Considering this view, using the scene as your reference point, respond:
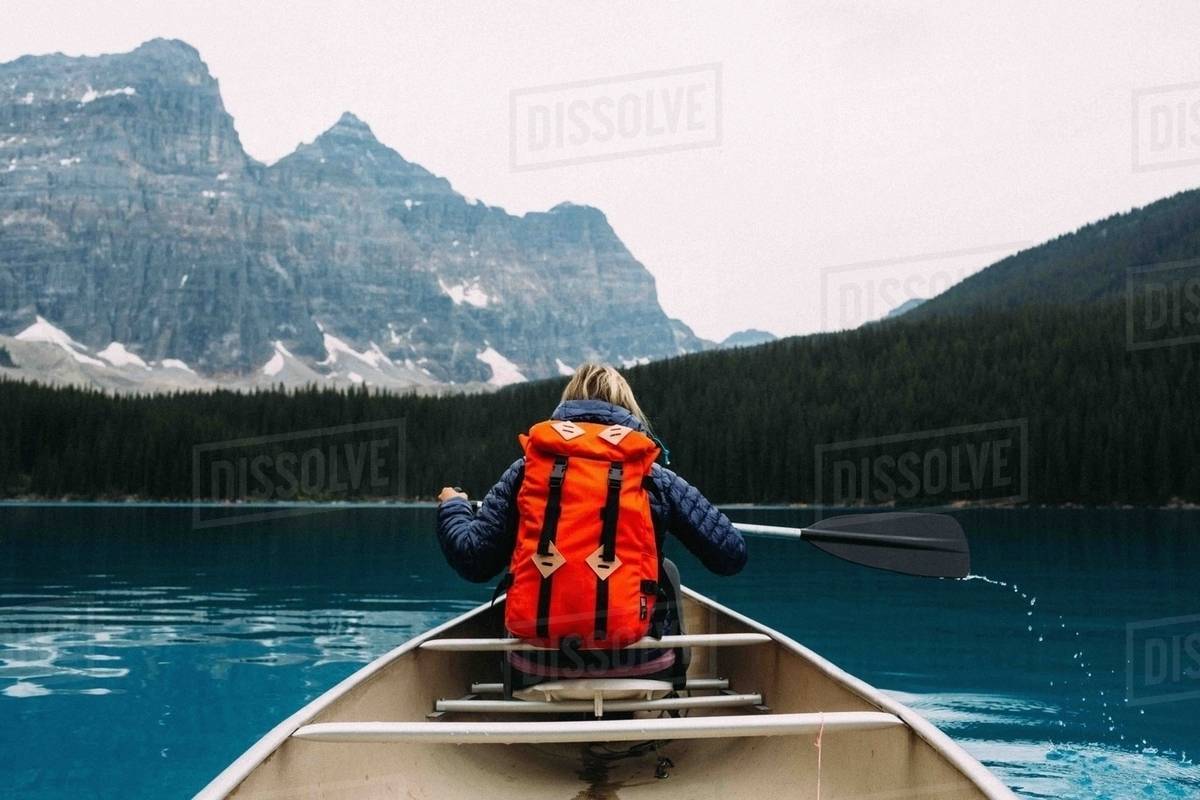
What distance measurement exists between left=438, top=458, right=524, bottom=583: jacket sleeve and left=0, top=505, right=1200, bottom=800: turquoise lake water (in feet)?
13.1

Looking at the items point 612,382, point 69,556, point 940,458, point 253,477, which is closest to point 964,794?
point 612,382

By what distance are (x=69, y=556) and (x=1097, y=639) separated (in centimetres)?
2899

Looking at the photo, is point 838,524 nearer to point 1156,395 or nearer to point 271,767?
point 271,767

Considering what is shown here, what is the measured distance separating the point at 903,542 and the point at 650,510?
2.32 m

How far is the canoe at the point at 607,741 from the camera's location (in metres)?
4.07

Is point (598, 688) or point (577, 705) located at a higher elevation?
point (598, 688)

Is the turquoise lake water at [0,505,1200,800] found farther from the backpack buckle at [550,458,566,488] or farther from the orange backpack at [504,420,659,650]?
the backpack buckle at [550,458,566,488]

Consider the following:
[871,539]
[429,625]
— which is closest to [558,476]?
[871,539]

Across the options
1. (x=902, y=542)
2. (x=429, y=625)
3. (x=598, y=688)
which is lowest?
(x=429, y=625)

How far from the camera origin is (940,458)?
87.3 meters

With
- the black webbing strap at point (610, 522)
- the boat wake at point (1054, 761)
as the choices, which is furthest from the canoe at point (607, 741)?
the boat wake at point (1054, 761)

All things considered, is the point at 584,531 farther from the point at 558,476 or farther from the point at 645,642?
the point at 645,642

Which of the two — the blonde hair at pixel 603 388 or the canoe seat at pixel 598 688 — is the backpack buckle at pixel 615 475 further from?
the canoe seat at pixel 598 688

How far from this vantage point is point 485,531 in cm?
527
